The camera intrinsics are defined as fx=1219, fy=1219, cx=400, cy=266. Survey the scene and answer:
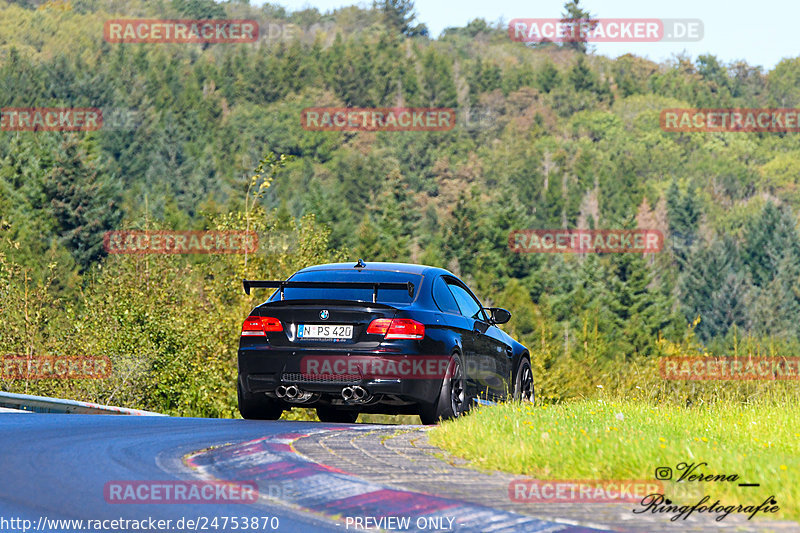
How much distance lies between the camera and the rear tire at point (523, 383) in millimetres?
14250

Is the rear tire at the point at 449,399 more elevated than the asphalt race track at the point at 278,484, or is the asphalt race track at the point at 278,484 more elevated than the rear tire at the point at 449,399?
the asphalt race track at the point at 278,484

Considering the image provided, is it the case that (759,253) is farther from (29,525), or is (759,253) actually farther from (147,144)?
(29,525)

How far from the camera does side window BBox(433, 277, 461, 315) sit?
12.3 m

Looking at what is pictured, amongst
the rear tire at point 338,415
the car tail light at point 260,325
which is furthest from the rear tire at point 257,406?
the rear tire at point 338,415

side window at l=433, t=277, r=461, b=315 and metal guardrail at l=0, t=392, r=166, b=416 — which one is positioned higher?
side window at l=433, t=277, r=461, b=315

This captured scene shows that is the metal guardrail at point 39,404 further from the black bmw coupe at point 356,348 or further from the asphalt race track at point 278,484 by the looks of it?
the asphalt race track at point 278,484

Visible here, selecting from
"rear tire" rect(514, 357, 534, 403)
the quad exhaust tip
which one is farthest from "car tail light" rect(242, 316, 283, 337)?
"rear tire" rect(514, 357, 534, 403)

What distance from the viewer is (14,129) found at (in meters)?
126

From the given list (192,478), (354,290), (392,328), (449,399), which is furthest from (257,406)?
(192,478)

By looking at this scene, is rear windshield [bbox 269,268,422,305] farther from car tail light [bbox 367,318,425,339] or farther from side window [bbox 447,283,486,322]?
side window [bbox 447,283,486,322]

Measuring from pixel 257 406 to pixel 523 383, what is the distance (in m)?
3.80

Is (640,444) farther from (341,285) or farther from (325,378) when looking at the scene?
(341,285)

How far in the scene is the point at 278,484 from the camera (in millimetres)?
6980

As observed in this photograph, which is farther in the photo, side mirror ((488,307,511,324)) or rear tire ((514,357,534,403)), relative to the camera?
rear tire ((514,357,534,403))
